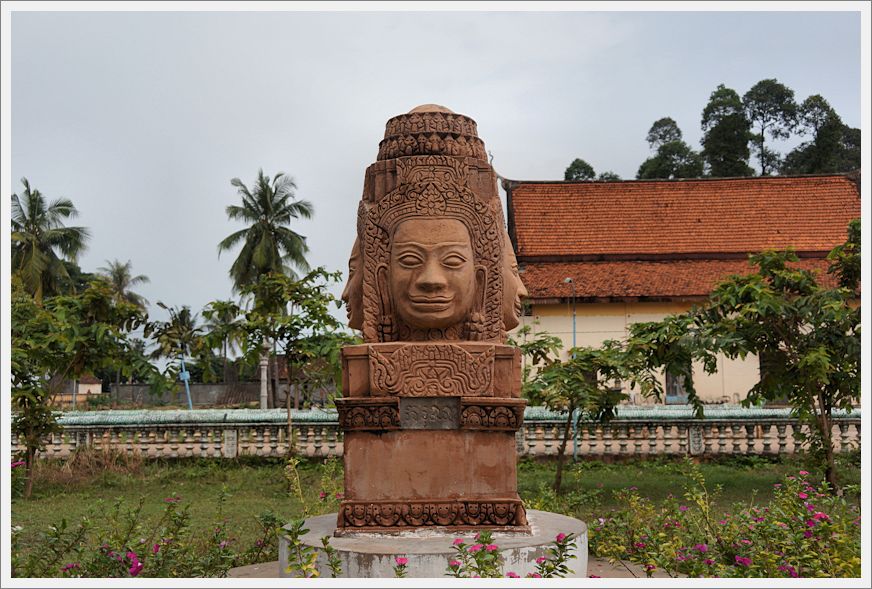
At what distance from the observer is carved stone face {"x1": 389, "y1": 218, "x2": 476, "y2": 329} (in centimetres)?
614

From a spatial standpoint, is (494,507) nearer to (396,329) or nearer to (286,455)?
(396,329)

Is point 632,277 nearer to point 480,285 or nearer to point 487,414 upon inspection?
point 480,285

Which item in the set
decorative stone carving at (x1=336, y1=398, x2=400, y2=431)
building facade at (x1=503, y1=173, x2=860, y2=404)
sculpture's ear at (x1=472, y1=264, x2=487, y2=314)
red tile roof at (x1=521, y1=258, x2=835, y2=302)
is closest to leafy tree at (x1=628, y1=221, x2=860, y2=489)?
sculpture's ear at (x1=472, y1=264, x2=487, y2=314)

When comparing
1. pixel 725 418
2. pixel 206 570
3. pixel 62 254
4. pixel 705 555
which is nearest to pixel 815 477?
pixel 725 418

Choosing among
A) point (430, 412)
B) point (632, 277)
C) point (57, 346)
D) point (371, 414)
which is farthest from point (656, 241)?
point (371, 414)

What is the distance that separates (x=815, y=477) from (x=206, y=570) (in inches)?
354

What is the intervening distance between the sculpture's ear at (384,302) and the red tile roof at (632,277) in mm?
14351

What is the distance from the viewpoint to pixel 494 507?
19.6 feet

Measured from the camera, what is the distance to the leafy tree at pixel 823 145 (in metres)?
33.8

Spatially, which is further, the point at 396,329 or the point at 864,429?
the point at 396,329

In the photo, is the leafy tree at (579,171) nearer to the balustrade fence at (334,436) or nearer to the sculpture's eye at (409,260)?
the balustrade fence at (334,436)

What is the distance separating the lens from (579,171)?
1497 inches

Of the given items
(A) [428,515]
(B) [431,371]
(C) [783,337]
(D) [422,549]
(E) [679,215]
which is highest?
(E) [679,215]

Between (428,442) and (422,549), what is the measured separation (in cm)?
81
